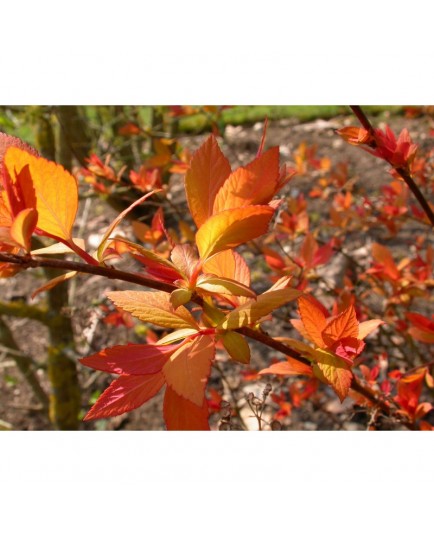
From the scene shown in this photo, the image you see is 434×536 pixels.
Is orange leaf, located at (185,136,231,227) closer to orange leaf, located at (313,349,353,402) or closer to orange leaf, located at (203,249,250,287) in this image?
orange leaf, located at (203,249,250,287)

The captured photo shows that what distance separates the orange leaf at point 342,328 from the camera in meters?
0.67

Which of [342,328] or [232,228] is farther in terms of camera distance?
[342,328]

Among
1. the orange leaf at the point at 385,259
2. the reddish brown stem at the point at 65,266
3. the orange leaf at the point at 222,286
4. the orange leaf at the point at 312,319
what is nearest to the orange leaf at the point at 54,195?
the reddish brown stem at the point at 65,266

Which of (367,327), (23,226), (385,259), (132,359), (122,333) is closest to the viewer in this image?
(23,226)

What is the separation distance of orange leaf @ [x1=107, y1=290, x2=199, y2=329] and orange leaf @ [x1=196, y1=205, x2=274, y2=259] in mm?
82

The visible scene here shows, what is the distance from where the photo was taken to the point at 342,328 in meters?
0.68

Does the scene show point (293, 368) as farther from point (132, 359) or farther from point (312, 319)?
point (132, 359)

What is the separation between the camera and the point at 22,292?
3262 mm

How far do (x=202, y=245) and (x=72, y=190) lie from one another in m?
0.15

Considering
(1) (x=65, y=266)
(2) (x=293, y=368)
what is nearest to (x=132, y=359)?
(1) (x=65, y=266)

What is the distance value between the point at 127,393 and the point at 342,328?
275 millimetres

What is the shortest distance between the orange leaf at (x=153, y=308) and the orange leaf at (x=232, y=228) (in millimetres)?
82

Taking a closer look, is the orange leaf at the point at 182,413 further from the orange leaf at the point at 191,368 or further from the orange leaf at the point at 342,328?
the orange leaf at the point at 342,328

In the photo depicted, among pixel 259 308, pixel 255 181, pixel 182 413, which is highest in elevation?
pixel 255 181
